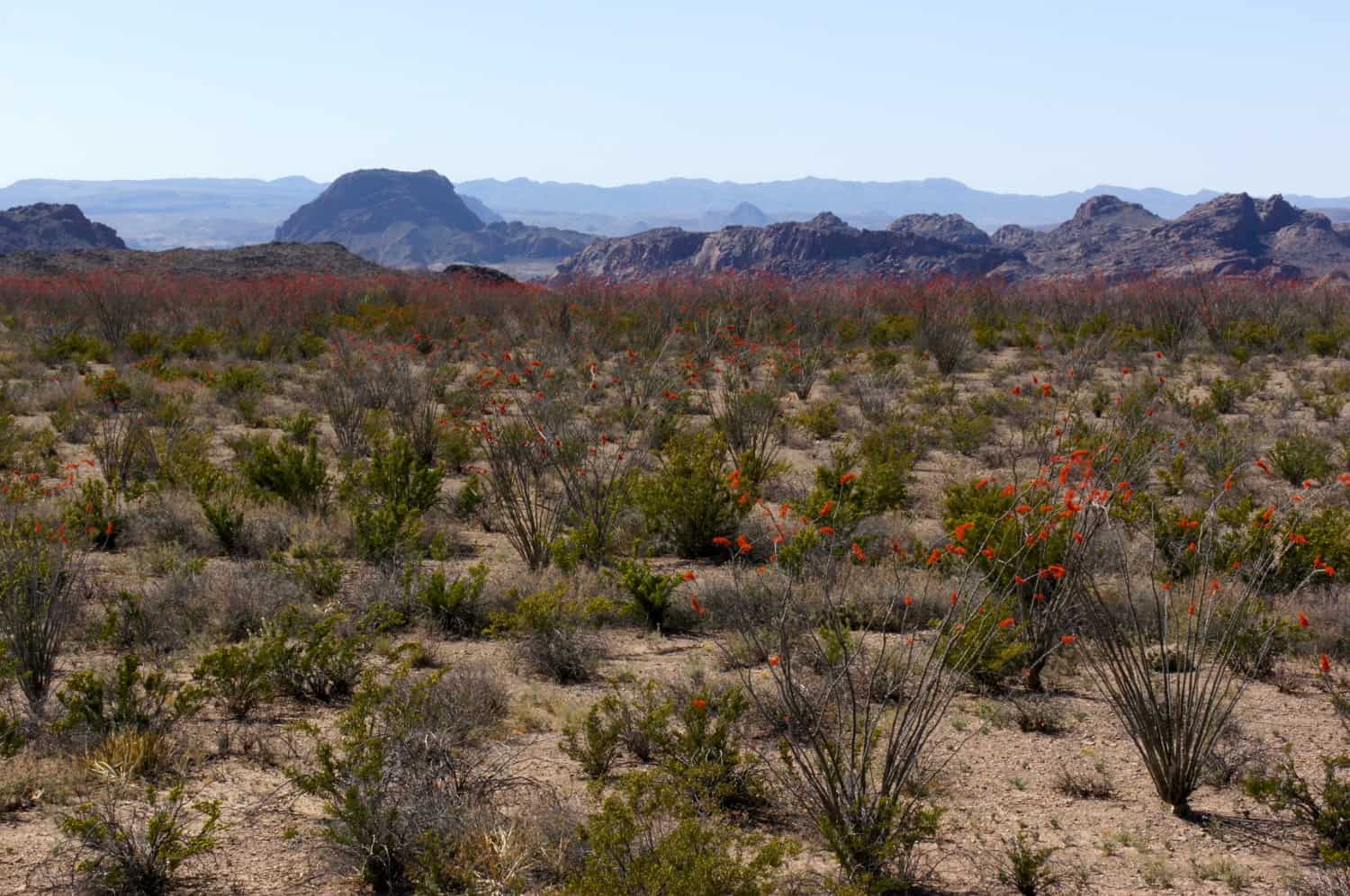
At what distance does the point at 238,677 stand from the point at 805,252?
66.0 metres

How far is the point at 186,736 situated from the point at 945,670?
3.58m

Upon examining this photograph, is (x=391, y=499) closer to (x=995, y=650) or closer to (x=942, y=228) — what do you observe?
(x=995, y=650)

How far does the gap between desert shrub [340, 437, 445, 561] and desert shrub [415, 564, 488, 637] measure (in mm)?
941

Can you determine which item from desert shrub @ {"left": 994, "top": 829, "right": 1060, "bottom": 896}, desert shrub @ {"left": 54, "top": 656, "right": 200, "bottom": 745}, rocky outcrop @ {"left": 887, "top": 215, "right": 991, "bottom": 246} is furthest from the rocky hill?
desert shrub @ {"left": 994, "top": 829, "right": 1060, "bottom": 896}

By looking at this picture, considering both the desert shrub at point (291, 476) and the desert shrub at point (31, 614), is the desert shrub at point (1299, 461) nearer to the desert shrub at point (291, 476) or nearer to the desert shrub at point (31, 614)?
the desert shrub at point (291, 476)

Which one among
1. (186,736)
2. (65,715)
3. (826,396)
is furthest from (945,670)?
(826,396)

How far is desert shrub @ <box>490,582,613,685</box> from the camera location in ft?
17.6

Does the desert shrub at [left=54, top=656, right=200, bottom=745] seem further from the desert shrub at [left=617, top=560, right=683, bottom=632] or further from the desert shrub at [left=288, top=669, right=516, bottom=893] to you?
the desert shrub at [left=617, top=560, right=683, bottom=632]

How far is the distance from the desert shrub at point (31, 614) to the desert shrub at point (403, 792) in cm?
158

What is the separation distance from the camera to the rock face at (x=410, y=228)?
6339 inches

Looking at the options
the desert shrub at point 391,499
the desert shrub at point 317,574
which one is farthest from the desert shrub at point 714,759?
the desert shrub at point 391,499

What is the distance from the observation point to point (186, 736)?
4.38 metres

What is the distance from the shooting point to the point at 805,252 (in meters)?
68.2

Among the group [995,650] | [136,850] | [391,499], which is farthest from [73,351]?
[995,650]
